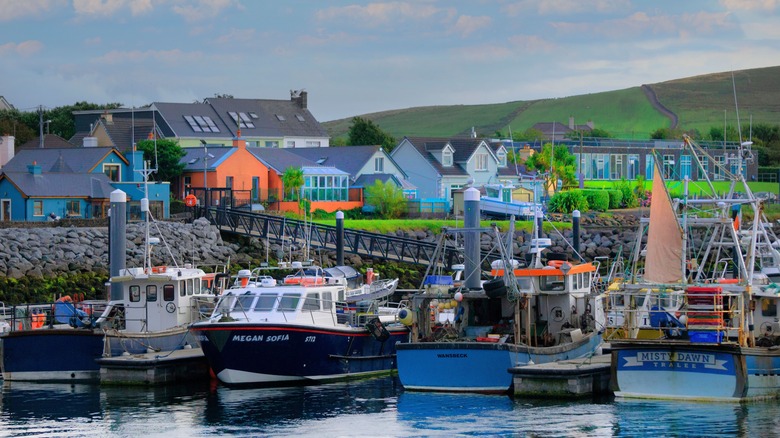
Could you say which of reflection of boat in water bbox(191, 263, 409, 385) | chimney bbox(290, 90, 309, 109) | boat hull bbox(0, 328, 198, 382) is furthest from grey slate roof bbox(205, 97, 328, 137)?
reflection of boat in water bbox(191, 263, 409, 385)

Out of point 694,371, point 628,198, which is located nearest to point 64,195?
point 628,198

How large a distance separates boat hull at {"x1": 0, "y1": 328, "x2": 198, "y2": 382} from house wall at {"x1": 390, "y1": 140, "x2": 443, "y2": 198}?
50432 millimetres

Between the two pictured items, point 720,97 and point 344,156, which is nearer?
point 344,156

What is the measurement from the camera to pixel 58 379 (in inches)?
1208

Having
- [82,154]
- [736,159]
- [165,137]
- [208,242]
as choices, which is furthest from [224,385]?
[165,137]

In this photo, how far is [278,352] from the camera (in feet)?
94.3

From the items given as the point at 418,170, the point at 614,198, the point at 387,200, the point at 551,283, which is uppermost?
the point at 418,170

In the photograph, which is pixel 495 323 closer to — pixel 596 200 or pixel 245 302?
pixel 245 302

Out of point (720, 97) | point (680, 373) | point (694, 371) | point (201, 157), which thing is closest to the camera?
point (694, 371)

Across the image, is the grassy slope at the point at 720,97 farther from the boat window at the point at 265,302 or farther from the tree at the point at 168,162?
the boat window at the point at 265,302

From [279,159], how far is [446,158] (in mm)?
12309

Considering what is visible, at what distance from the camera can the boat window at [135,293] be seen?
31.4m

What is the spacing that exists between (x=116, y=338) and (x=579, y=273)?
432 inches

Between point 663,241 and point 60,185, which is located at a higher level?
point 60,185
